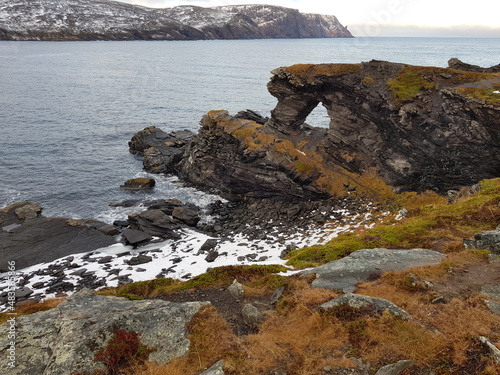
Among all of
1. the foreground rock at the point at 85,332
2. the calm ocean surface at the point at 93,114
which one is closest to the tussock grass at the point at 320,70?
the calm ocean surface at the point at 93,114

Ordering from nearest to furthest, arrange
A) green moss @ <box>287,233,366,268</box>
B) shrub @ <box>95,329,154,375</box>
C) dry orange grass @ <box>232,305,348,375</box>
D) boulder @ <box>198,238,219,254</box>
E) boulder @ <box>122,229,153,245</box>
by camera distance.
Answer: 1. dry orange grass @ <box>232,305,348,375</box>
2. shrub @ <box>95,329,154,375</box>
3. green moss @ <box>287,233,366,268</box>
4. boulder @ <box>198,238,219,254</box>
5. boulder @ <box>122,229,153,245</box>

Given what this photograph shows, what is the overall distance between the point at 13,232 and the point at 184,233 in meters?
19.3

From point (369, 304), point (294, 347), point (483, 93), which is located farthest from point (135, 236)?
point (483, 93)

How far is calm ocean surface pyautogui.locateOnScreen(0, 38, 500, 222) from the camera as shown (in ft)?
169

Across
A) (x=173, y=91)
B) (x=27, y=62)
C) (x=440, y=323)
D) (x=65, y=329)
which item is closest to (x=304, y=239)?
(x=440, y=323)

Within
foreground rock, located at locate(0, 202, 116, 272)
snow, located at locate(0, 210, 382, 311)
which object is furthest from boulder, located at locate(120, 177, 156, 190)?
snow, located at locate(0, 210, 382, 311)

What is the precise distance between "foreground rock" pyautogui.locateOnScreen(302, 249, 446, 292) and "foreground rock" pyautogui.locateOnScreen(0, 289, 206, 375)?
734 centimetres

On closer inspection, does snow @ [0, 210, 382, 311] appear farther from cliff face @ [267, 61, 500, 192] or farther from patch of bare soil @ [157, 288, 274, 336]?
patch of bare soil @ [157, 288, 274, 336]

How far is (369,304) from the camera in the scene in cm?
1418

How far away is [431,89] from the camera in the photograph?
1582 inches

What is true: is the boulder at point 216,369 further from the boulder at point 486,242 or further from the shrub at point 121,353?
the boulder at point 486,242

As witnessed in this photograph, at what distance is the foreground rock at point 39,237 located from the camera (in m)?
36.1

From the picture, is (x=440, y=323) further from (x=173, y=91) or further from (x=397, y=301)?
(x=173, y=91)

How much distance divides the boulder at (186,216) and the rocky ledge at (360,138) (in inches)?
296
